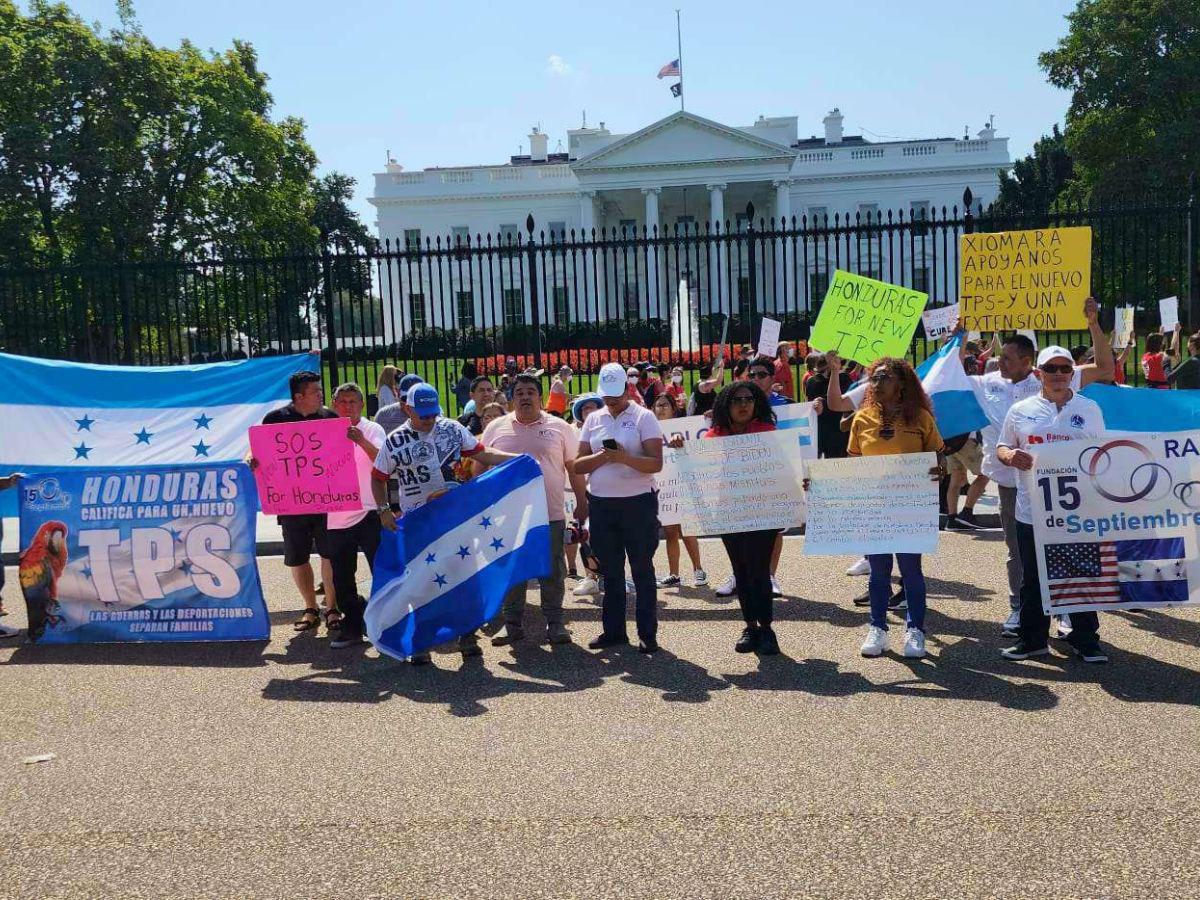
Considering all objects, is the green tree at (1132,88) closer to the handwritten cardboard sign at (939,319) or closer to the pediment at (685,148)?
the pediment at (685,148)

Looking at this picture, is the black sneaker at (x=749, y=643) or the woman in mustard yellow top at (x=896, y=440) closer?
the woman in mustard yellow top at (x=896, y=440)

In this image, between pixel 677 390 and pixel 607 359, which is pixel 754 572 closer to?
pixel 677 390

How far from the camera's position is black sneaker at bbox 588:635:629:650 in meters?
7.30

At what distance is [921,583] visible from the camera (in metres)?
6.81

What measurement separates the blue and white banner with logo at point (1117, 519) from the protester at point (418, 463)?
138 inches

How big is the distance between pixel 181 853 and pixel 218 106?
3607 cm

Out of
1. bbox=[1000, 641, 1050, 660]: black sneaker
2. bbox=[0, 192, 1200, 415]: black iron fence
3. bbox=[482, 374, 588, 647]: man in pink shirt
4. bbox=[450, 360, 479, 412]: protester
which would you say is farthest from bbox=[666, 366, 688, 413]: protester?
bbox=[1000, 641, 1050, 660]: black sneaker

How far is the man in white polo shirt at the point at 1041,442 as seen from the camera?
6.51 m

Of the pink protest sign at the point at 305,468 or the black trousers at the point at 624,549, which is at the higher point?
the pink protest sign at the point at 305,468

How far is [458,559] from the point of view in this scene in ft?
23.6

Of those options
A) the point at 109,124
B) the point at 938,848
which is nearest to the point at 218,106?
the point at 109,124

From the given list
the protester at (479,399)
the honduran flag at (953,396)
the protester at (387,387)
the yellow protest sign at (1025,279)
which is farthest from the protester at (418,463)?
the yellow protest sign at (1025,279)

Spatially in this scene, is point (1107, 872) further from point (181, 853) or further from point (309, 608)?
point (309, 608)

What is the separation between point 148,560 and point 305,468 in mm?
1196
